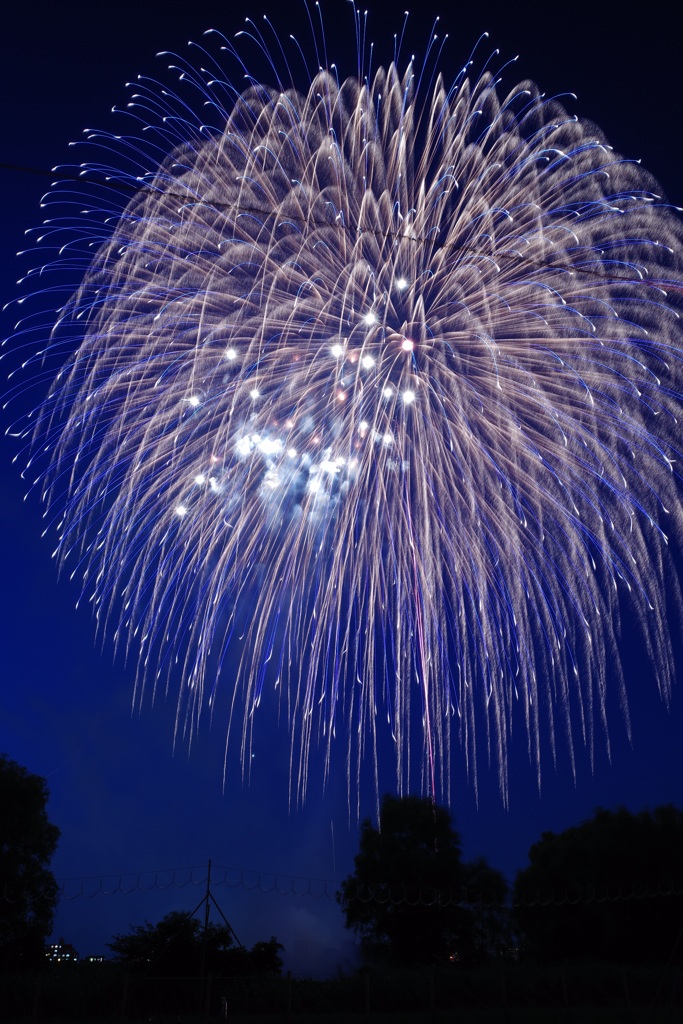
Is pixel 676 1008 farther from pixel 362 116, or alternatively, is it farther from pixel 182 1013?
pixel 362 116

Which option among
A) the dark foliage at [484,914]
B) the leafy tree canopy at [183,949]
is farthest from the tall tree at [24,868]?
the dark foliage at [484,914]

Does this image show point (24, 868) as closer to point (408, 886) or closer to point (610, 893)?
point (408, 886)

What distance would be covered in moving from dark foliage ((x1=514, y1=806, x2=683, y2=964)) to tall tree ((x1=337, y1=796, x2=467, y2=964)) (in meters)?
3.65

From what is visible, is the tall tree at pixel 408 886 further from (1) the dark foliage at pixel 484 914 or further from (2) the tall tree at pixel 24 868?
(2) the tall tree at pixel 24 868

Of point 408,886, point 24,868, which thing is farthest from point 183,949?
point 408,886

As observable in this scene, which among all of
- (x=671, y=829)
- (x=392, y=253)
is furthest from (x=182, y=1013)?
(x=671, y=829)

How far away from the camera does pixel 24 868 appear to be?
1304 inches

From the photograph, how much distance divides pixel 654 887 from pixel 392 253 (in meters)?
29.2

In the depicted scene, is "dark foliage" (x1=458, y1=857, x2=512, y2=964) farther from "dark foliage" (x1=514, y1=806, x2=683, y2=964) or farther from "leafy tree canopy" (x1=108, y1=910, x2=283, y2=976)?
"leafy tree canopy" (x1=108, y1=910, x2=283, y2=976)

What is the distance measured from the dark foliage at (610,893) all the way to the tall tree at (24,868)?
1969 cm

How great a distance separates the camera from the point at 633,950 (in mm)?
33094

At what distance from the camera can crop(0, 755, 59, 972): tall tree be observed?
31406mm

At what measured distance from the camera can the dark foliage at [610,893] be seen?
33000 millimetres

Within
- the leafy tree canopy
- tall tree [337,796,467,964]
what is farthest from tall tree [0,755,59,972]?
tall tree [337,796,467,964]
